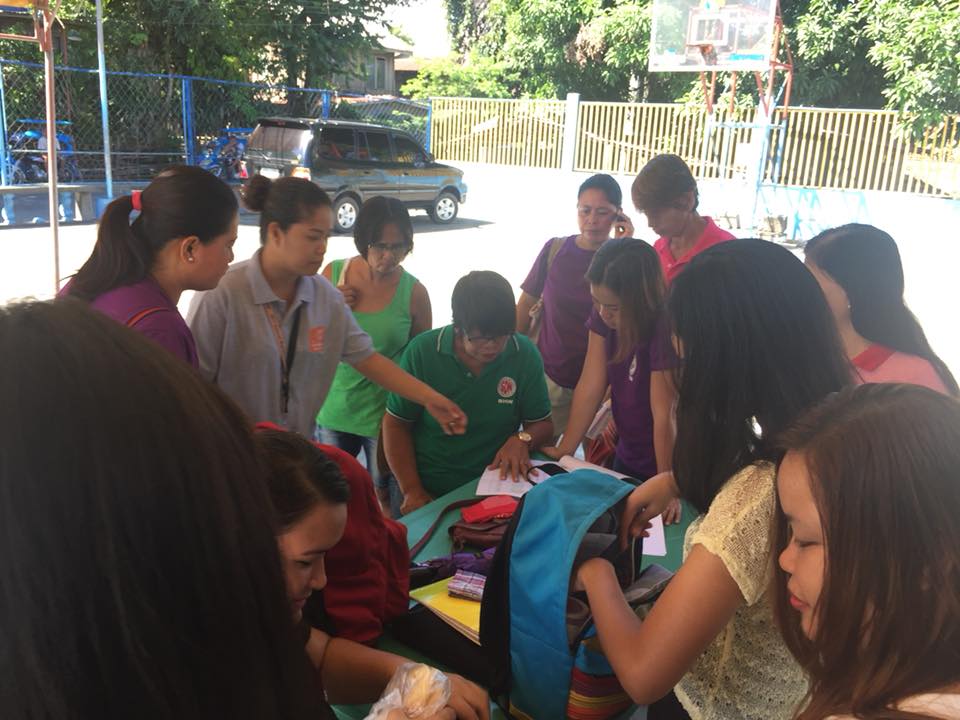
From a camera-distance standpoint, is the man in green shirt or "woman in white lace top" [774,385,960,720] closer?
"woman in white lace top" [774,385,960,720]

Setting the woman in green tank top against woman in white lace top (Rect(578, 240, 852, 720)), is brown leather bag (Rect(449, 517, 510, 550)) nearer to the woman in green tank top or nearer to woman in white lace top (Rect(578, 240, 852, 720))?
woman in white lace top (Rect(578, 240, 852, 720))

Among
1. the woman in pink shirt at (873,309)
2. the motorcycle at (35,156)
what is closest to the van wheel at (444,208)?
the motorcycle at (35,156)

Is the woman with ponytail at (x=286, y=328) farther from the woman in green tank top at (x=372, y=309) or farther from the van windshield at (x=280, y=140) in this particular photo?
the van windshield at (x=280, y=140)

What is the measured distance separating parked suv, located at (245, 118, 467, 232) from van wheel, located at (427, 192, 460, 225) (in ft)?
0.06

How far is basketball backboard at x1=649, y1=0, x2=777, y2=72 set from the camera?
11.8 metres

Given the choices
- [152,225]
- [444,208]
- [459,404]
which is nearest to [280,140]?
[444,208]

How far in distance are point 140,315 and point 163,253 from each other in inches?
9.1

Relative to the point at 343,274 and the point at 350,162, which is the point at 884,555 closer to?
the point at 343,274

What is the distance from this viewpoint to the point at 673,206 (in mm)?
3436

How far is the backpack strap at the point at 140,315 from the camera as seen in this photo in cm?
182

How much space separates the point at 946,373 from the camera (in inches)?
87.0

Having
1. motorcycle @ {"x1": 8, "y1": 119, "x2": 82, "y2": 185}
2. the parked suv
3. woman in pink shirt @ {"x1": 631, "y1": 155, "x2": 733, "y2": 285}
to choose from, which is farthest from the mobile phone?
motorcycle @ {"x1": 8, "y1": 119, "x2": 82, "y2": 185}

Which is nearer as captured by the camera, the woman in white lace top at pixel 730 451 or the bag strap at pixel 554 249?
the woman in white lace top at pixel 730 451

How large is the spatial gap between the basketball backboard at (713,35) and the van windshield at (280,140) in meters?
5.83
